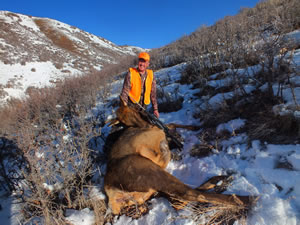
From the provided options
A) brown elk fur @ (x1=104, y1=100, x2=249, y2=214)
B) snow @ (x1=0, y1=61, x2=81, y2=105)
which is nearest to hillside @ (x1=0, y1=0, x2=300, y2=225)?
brown elk fur @ (x1=104, y1=100, x2=249, y2=214)

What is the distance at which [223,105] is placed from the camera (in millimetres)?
3406

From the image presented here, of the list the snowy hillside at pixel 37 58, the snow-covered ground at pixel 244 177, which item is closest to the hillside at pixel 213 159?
the snow-covered ground at pixel 244 177

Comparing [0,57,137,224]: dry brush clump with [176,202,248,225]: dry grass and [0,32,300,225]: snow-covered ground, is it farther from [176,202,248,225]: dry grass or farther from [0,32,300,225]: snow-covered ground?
[176,202,248,225]: dry grass

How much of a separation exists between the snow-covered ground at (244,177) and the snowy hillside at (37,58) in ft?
41.3

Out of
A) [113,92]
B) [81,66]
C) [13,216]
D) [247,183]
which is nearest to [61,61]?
[81,66]

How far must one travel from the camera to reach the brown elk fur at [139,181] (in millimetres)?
1827

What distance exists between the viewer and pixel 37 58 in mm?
18438

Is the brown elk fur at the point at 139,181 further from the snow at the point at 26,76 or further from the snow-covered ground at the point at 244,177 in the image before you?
the snow at the point at 26,76

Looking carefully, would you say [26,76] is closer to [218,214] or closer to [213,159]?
[213,159]

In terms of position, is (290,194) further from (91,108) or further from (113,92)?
(113,92)

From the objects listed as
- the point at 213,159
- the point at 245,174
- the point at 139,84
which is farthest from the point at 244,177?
the point at 139,84

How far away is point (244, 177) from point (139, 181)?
4.21 feet

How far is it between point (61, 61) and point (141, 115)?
20489 mm

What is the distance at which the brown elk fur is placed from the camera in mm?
1827
